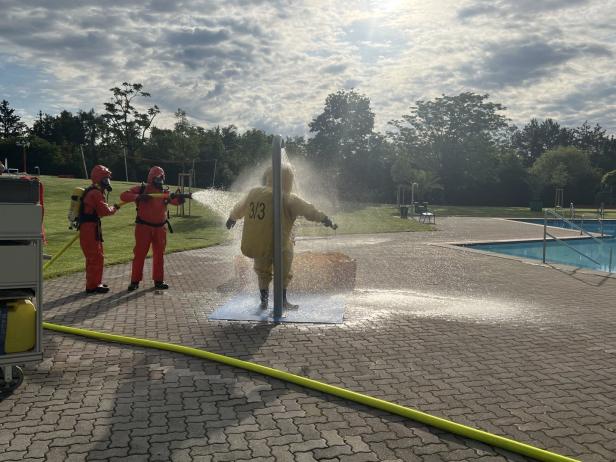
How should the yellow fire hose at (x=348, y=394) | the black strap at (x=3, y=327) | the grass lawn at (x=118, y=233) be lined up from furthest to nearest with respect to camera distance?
the grass lawn at (x=118, y=233)
the black strap at (x=3, y=327)
the yellow fire hose at (x=348, y=394)

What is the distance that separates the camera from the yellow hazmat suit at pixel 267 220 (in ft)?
22.2

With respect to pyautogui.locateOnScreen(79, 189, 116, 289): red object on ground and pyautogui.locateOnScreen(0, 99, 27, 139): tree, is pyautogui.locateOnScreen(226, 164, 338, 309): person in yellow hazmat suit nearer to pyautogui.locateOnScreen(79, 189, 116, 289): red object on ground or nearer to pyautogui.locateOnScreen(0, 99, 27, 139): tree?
pyautogui.locateOnScreen(79, 189, 116, 289): red object on ground

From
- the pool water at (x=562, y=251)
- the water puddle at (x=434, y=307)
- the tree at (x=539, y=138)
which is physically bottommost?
the pool water at (x=562, y=251)

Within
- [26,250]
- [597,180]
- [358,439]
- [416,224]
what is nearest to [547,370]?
[358,439]

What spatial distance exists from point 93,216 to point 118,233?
451 inches

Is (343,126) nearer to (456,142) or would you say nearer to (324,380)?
(456,142)

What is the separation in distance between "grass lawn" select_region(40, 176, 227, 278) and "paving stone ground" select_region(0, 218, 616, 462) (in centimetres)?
354

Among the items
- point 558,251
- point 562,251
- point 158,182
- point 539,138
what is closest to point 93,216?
point 158,182

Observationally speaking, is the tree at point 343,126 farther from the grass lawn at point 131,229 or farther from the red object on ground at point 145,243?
the red object on ground at point 145,243

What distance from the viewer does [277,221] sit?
6.50m

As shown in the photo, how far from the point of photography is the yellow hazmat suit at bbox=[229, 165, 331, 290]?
6.75 meters

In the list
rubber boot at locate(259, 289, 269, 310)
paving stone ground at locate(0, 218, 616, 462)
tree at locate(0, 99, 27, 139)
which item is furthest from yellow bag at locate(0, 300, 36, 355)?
tree at locate(0, 99, 27, 139)

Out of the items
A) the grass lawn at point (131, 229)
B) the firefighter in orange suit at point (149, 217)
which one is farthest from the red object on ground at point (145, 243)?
the grass lawn at point (131, 229)

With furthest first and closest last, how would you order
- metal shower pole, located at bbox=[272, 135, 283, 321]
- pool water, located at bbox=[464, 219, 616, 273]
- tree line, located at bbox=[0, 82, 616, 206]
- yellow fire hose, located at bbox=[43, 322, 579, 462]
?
1. tree line, located at bbox=[0, 82, 616, 206]
2. pool water, located at bbox=[464, 219, 616, 273]
3. metal shower pole, located at bbox=[272, 135, 283, 321]
4. yellow fire hose, located at bbox=[43, 322, 579, 462]
